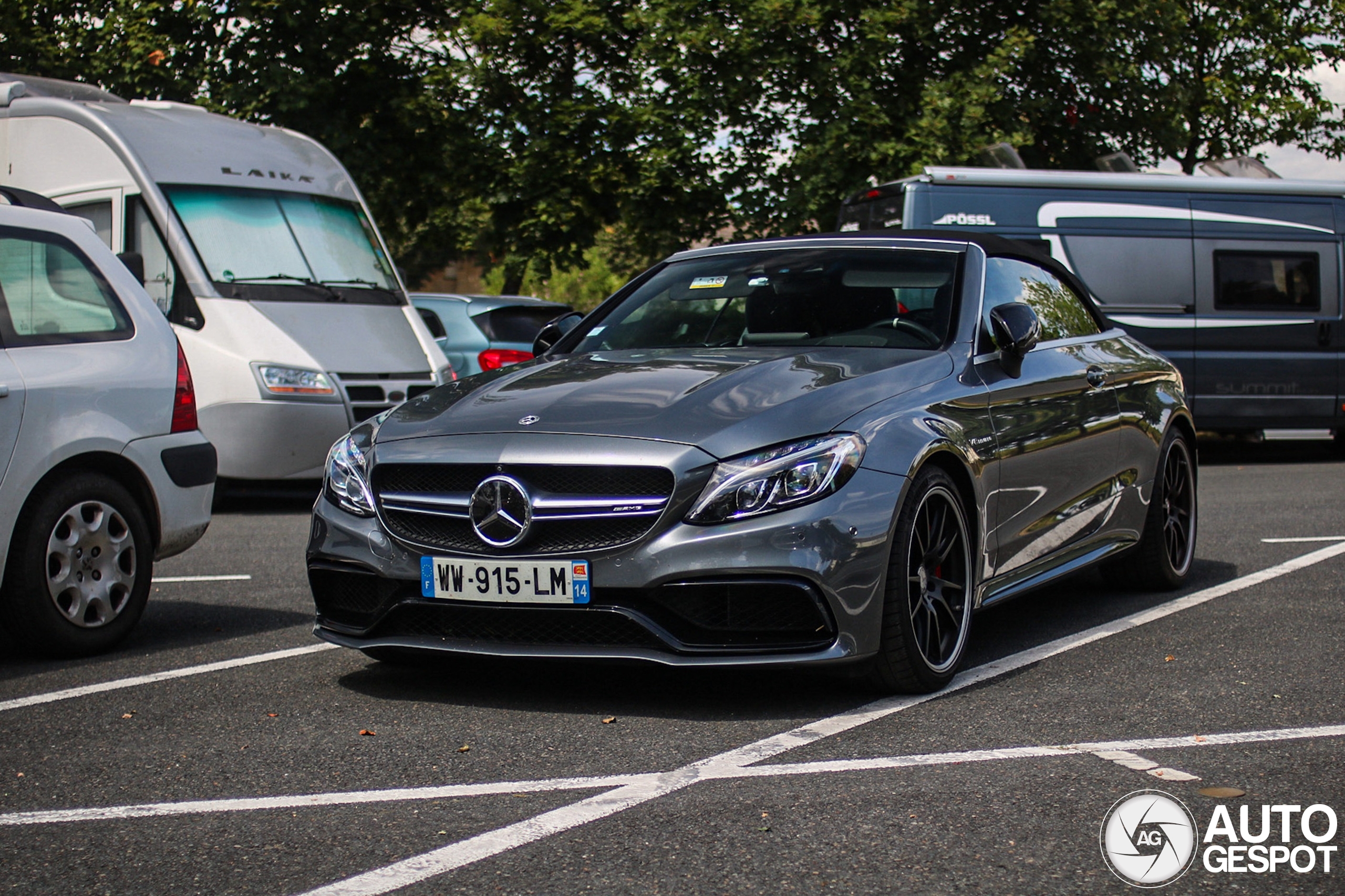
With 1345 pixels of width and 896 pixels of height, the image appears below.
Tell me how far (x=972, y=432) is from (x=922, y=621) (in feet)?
2.35

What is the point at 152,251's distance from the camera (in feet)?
37.4

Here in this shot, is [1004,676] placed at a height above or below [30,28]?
below

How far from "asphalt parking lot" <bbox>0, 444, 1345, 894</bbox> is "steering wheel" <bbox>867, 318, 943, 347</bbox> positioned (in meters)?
1.11

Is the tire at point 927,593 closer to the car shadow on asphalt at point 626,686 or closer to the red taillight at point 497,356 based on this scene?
the car shadow on asphalt at point 626,686

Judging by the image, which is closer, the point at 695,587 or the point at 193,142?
the point at 695,587

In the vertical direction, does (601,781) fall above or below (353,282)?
below

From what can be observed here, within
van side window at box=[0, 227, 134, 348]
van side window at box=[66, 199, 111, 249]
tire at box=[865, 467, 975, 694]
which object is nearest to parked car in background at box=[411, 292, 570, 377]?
van side window at box=[66, 199, 111, 249]

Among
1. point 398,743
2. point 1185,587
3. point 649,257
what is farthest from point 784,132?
point 398,743

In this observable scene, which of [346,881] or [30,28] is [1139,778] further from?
[30,28]

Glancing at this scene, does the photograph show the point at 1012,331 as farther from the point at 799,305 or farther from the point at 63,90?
the point at 63,90

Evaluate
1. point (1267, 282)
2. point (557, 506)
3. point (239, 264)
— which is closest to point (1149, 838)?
point (557, 506)

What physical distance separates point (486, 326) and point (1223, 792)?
11.2 m

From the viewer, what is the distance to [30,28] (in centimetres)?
2052

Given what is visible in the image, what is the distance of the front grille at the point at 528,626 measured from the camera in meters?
4.69
